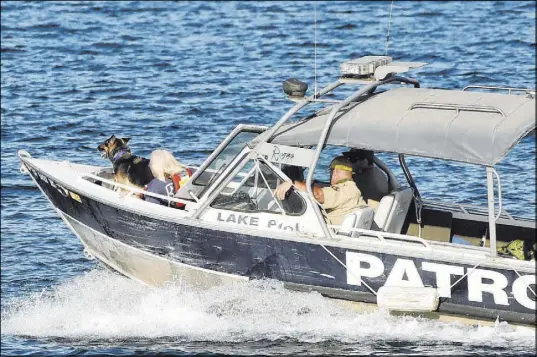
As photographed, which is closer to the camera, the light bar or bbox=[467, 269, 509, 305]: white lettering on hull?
bbox=[467, 269, 509, 305]: white lettering on hull

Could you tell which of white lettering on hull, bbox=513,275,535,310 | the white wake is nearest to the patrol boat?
white lettering on hull, bbox=513,275,535,310

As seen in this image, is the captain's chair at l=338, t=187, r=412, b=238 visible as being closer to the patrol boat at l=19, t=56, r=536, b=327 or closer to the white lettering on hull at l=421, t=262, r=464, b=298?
the patrol boat at l=19, t=56, r=536, b=327

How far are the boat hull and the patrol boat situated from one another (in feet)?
0.05

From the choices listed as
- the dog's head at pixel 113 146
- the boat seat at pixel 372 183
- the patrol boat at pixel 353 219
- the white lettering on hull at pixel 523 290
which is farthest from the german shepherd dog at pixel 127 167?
the white lettering on hull at pixel 523 290

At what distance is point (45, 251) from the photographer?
16.0 metres

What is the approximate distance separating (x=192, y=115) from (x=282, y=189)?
9.95 metres

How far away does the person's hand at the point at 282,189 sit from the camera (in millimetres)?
12641

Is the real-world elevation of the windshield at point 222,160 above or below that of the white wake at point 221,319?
above

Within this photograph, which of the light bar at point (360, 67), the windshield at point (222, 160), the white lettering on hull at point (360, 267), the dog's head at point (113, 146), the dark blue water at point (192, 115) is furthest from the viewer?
the dog's head at point (113, 146)

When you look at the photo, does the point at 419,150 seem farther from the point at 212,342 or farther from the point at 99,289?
the point at 99,289

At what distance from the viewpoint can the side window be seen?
12.9m

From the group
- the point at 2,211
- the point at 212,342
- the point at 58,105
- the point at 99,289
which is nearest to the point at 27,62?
the point at 58,105

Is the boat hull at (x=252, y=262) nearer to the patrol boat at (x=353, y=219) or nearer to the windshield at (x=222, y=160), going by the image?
the patrol boat at (x=353, y=219)

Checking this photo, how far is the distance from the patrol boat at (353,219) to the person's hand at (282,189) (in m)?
0.09
